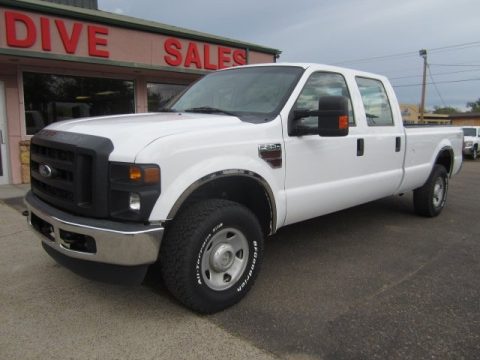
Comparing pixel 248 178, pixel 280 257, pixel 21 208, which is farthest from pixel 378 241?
pixel 21 208

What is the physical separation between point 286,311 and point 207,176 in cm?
119

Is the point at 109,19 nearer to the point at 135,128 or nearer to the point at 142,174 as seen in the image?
the point at 135,128

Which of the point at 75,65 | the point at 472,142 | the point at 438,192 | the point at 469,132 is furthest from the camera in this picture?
the point at 469,132

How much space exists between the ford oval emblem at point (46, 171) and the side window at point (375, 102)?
10.6 feet

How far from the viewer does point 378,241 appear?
16.4ft

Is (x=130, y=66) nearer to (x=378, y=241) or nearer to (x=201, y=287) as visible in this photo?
(x=378, y=241)

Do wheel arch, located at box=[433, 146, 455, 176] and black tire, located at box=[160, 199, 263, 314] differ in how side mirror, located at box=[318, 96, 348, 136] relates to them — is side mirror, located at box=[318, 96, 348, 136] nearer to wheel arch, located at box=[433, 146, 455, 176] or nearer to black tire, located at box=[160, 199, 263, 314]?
black tire, located at box=[160, 199, 263, 314]

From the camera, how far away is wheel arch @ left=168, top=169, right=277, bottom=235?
9.77 feet

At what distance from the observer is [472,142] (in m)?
20.5

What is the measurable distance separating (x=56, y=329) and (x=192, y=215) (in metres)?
1.22

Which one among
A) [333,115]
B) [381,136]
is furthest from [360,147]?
[333,115]

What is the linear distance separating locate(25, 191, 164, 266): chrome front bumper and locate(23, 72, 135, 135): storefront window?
7.42m

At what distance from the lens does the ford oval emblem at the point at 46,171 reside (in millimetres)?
3006

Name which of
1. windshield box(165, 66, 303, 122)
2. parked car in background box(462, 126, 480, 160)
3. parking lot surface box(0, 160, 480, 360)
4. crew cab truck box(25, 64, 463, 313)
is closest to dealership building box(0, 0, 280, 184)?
parking lot surface box(0, 160, 480, 360)
